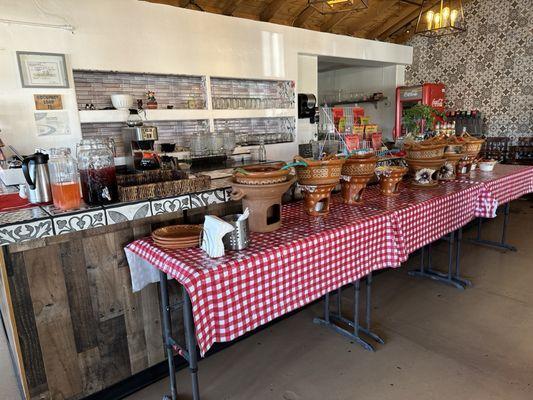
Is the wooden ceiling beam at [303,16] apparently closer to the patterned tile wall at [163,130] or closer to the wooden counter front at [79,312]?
the patterned tile wall at [163,130]

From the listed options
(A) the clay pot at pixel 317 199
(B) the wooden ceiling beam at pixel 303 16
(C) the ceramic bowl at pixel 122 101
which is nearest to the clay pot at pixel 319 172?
(A) the clay pot at pixel 317 199

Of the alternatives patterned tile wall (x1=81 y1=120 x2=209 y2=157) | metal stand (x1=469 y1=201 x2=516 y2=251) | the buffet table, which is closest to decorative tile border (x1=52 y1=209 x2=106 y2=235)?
the buffet table

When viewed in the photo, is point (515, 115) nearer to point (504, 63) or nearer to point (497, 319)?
point (504, 63)

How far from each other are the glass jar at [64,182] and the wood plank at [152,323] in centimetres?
66

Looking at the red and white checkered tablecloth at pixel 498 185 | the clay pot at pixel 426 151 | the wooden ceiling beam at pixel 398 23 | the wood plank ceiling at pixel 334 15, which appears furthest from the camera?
the wooden ceiling beam at pixel 398 23

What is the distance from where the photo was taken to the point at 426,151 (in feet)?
10.2

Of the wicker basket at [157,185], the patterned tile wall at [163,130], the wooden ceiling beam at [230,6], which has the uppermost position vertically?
the wooden ceiling beam at [230,6]

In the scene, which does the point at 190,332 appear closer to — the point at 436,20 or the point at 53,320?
the point at 53,320

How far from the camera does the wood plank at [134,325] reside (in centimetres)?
212

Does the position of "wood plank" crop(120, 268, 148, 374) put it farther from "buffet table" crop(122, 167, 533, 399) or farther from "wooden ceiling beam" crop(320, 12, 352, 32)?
"wooden ceiling beam" crop(320, 12, 352, 32)

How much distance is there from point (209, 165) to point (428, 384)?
2.60 m

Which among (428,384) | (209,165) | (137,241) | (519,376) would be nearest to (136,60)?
(209,165)

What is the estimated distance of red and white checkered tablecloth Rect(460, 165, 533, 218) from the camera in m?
3.25

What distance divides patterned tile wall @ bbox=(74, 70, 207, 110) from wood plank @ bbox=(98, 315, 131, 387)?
2.94m
